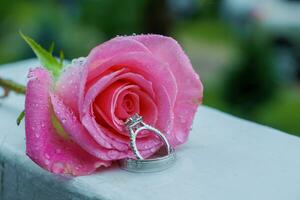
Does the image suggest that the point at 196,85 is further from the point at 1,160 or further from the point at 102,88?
the point at 1,160

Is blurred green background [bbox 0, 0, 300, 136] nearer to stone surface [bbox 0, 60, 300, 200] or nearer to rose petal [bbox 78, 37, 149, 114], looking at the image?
stone surface [bbox 0, 60, 300, 200]

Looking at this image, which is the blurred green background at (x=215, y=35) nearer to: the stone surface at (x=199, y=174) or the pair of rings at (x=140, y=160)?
the stone surface at (x=199, y=174)

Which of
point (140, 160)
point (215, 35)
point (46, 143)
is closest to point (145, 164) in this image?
point (140, 160)

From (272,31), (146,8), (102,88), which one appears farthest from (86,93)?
(272,31)

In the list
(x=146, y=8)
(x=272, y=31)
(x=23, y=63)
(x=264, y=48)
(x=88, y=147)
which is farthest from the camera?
(x=272, y=31)

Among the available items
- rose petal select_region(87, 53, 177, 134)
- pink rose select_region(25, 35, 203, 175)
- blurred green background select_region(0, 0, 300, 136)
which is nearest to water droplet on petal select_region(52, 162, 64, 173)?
pink rose select_region(25, 35, 203, 175)

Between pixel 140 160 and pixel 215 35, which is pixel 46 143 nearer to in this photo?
pixel 140 160
